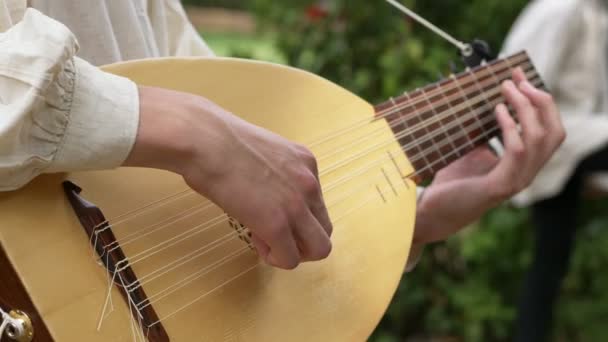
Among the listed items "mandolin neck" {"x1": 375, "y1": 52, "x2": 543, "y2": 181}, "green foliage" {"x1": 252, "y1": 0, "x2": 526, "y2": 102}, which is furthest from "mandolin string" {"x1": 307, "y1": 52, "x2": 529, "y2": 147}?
"green foliage" {"x1": 252, "y1": 0, "x2": 526, "y2": 102}

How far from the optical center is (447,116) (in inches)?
41.8

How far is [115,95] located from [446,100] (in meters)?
0.57

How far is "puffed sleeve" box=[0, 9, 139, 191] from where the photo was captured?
594 mm

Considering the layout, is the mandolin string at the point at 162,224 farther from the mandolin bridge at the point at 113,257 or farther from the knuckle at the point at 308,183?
the knuckle at the point at 308,183

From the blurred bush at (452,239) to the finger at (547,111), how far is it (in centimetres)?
125

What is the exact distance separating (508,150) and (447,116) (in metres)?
0.11

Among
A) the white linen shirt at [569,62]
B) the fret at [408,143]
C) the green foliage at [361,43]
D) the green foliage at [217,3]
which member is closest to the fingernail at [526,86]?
the fret at [408,143]

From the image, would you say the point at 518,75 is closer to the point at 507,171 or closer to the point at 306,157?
the point at 507,171

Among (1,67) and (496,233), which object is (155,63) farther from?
(496,233)

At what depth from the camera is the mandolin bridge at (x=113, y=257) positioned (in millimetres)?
691

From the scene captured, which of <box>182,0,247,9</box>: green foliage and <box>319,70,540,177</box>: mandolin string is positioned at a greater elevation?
<box>319,70,540,177</box>: mandolin string

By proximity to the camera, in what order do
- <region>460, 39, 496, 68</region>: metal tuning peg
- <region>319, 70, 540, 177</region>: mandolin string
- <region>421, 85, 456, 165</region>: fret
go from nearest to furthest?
<region>319, 70, 540, 177</region>: mandolin string
<region>421, 85, 456, 165</region>: fret
<region>460, 39, 496, 68</region>: metal tuning peg

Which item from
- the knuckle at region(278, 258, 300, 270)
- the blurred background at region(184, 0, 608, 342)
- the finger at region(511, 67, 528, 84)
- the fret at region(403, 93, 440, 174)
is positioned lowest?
the blurred background at region(184, 0, 608, 342)

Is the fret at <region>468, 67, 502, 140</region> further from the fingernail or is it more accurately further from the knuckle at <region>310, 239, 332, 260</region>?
the knuckle at <region>310, 239, 332, 260</region>
